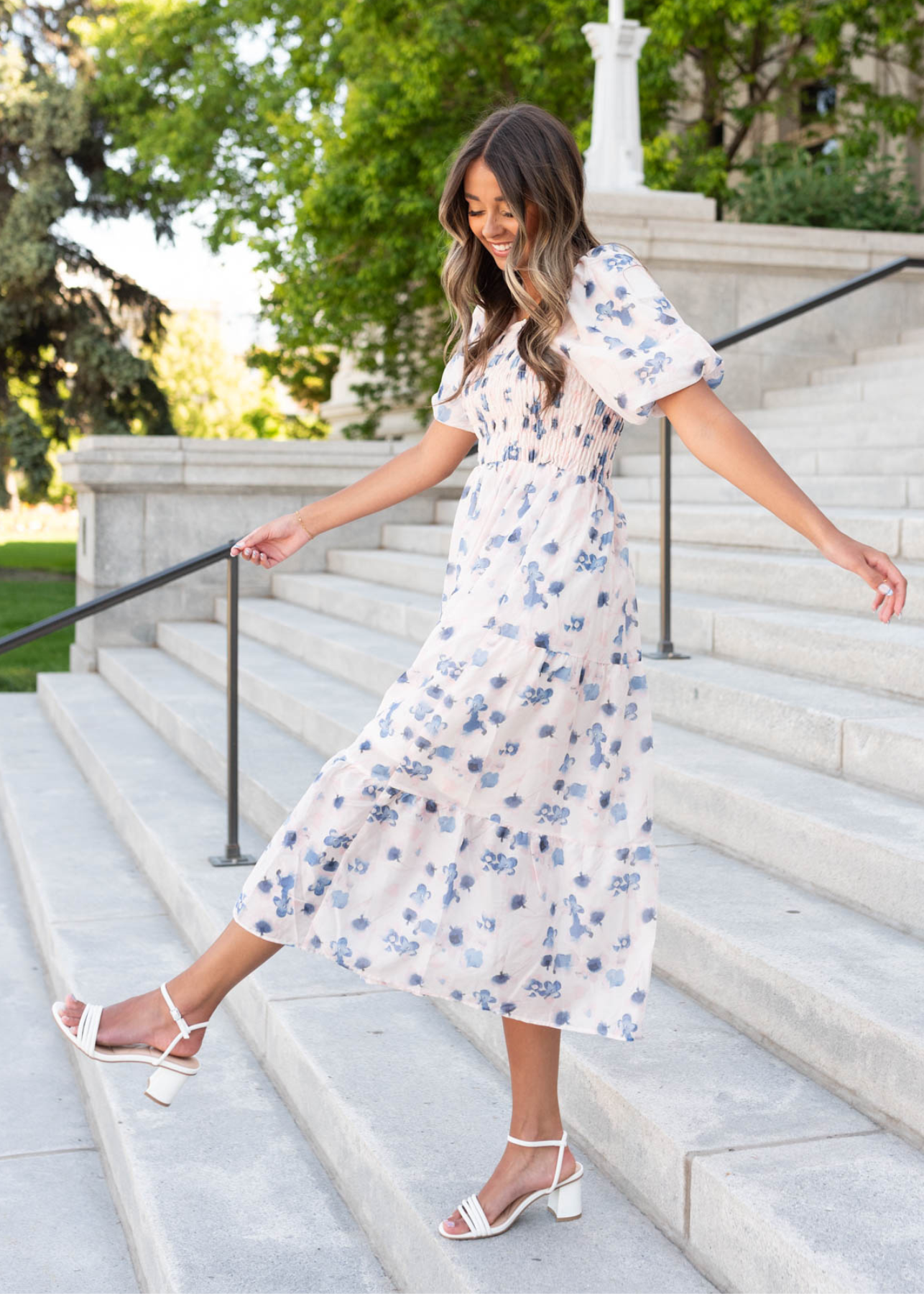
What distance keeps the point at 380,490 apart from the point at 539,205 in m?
0.66

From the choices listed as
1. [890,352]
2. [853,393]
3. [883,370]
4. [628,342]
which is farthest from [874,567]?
[890,352]

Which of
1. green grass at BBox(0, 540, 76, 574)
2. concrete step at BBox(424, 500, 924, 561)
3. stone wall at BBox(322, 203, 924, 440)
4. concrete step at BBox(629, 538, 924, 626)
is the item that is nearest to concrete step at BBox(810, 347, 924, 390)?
stone wall at BBox(322, 203, 924, 440)

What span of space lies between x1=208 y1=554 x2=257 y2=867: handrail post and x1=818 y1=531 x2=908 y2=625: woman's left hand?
267cm

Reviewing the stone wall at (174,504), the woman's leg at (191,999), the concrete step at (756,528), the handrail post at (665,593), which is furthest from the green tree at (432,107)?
the woman's leg at (191,999)

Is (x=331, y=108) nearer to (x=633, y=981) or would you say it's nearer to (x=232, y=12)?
(x=232, y=12)

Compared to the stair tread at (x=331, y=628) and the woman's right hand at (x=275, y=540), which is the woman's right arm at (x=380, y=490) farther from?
the stair tread at (x=331, y=628)

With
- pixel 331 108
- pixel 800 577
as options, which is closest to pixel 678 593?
pixel 800 577

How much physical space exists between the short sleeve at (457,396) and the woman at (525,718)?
0.05 feet

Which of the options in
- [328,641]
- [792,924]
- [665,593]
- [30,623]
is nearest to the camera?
[792,924]

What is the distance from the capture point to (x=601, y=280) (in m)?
2.17

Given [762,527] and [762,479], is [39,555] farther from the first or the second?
[762,479]

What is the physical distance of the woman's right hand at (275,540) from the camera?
2.71 m

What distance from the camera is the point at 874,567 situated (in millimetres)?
2031

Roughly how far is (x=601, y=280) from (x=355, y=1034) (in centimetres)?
186
